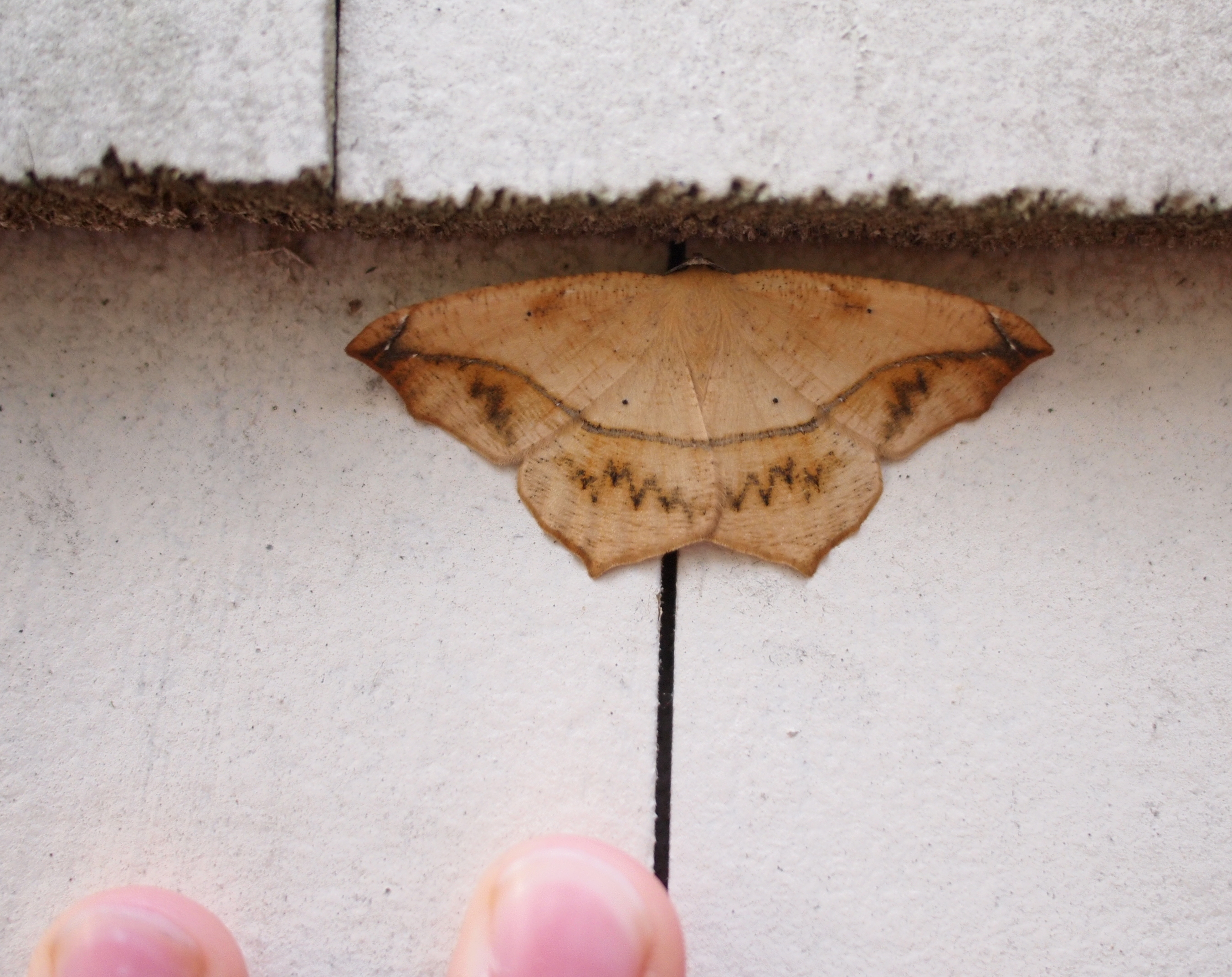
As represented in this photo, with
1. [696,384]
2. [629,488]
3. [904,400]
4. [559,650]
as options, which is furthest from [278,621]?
[904,400]

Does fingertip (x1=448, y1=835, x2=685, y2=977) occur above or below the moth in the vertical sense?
below

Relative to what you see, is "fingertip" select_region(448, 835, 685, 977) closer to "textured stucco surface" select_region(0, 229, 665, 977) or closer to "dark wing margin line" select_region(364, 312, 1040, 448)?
"textured stucco surface" select_region(0, 229, 665, 977)

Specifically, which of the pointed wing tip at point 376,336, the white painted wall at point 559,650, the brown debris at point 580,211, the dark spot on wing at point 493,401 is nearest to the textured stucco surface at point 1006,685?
the white painted wall at point 559,650

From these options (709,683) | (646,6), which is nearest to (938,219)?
(646,6)

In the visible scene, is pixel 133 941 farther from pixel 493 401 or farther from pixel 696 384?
pixel 696 384

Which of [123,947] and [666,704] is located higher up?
[666,704]

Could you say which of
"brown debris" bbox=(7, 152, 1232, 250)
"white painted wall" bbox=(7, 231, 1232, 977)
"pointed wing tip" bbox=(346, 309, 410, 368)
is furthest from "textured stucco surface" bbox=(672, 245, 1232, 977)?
"pointed wing tip" bbox=(346, 309, 410, 368)

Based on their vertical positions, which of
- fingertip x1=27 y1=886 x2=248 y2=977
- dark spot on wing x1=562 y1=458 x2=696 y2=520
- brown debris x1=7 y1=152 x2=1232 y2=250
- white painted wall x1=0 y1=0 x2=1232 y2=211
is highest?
white painted wall x1=0 y1=0 x2=1232 y2=211
